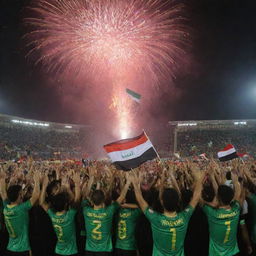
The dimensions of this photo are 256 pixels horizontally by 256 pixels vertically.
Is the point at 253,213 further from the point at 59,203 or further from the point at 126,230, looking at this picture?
the point at 59,203

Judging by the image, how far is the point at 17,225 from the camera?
3.49 metres

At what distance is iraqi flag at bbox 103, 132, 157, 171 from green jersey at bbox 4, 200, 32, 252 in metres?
2.24

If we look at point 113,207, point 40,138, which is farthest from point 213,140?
point 113,207

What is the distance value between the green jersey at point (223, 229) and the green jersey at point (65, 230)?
1.90 m

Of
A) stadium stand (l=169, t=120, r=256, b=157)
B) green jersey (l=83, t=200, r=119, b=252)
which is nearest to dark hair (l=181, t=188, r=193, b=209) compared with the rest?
green jersey (l=83, t=200, r=119, b=252)

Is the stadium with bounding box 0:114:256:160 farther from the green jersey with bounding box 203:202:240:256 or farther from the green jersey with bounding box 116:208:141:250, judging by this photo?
the green jersey with bounding box 203:202:240:256

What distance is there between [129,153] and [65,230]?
2.48 meters

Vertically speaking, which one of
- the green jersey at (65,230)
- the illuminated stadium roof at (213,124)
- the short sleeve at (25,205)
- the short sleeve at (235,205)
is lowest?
the green jersey at (65,230)

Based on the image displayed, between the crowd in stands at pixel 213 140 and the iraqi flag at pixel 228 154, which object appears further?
the crowd in stands at pixel 213 140

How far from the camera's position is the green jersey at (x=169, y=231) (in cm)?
285

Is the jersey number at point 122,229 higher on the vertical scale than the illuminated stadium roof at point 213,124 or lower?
lower

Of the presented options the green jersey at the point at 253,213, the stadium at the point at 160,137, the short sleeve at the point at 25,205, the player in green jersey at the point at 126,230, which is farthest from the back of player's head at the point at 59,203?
the stadium at the point at 160,137

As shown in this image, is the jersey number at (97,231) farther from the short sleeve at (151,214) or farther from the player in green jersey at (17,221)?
the player in green jersey at (17,221)

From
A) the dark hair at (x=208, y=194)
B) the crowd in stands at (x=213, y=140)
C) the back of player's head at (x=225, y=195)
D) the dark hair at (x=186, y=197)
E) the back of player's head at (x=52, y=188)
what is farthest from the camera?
the crowd in stands at (x=213, y=140)
